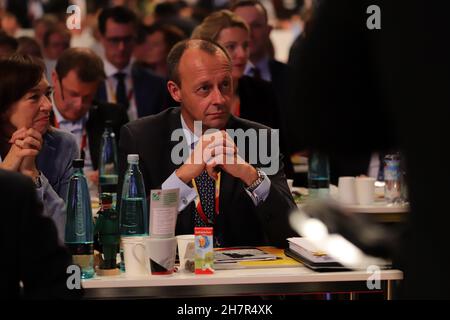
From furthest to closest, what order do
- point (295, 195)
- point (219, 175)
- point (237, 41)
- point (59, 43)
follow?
point (59, 43), point (237, 41), point (295, 195), point (219, 175)

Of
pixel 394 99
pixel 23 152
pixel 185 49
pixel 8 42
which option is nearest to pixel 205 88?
pixel 185 49

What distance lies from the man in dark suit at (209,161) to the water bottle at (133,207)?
29cm

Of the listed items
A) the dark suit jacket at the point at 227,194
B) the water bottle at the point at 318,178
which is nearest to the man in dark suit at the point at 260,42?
the water bottle at the point at 318,178

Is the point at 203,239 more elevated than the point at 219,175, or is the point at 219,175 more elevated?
the point at 219,175

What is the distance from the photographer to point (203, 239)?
276cm

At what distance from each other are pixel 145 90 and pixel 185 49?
2952mm

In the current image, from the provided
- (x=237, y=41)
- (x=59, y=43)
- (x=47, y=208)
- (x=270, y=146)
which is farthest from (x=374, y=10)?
(x=59, y=43)

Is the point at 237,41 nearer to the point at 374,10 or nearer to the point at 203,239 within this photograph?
the point at 203,239

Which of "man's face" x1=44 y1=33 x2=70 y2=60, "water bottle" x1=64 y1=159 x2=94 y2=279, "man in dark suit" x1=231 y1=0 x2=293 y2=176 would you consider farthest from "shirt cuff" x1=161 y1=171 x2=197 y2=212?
"man's face" x1=44 y1=33 x2=70 y2=60

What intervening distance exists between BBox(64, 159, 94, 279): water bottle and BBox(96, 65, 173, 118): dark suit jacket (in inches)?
132

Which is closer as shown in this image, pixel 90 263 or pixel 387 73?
pixel 387 73

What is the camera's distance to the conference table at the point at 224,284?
8.90ft
